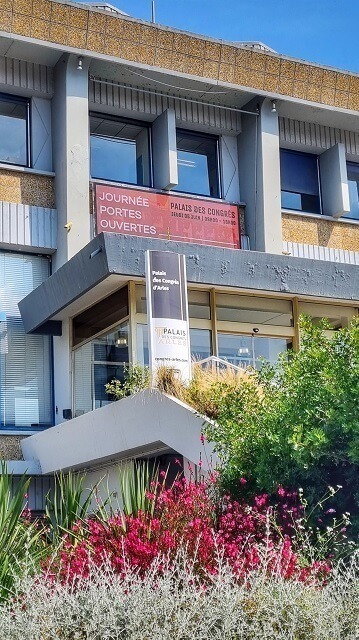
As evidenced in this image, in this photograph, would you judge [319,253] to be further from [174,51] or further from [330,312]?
[174,51]

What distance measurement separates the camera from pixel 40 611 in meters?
7.33

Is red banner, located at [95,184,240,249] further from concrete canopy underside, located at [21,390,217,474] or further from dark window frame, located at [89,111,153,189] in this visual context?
concrete canopy underside, located at [21,390,217,474]

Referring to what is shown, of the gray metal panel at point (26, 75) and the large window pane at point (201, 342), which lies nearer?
the large window pane at point (201, 342)

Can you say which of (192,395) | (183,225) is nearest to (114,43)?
(183,225)

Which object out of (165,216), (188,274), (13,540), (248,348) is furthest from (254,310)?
(13,540)

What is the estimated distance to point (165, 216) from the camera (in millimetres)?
22047

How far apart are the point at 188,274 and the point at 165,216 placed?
194 inches

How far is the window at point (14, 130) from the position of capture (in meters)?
21.6

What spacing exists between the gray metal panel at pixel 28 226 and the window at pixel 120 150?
1.53 m

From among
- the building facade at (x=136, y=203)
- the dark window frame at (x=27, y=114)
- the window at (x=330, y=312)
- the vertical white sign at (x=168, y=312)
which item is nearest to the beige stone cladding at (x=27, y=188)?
the building facade at (x=136, y=203)

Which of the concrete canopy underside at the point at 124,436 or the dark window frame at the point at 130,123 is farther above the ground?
the dark window frame at the point at 130,123

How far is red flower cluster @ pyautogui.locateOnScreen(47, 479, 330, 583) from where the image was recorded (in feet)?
29.5

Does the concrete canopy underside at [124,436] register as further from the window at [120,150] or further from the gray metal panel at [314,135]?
the gray metal panel at [314,135]

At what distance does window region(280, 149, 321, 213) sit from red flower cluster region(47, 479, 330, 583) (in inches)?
575
